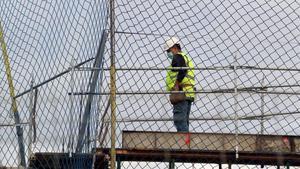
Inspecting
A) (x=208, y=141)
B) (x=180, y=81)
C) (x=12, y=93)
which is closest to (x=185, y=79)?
(x=180, y=81)

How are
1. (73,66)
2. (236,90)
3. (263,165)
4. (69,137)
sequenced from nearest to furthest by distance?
(69,137)
(73,66)
(236,90)
(263,165)

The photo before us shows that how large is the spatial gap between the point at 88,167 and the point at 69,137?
0.60 metres

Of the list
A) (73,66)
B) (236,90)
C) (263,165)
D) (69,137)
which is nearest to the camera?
(69,137)

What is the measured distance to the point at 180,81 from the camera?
9.70m

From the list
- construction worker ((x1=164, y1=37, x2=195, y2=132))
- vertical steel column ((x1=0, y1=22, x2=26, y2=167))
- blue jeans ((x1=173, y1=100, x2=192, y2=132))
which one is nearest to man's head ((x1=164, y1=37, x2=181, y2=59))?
construction worker ((x1=164, y1=37, x2=195, y2=132))

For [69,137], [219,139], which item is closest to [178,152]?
[219,139]

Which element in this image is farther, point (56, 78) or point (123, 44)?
point (56, 78)

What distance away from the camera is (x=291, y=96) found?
839cm

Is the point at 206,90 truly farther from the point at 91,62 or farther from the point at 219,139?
the point at 91,62

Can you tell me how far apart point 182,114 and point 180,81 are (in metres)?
0.49

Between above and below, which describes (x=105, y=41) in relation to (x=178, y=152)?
above

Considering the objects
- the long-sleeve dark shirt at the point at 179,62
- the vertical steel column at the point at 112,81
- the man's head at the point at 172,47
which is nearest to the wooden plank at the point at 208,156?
the vertical steel column at the point at 112,81

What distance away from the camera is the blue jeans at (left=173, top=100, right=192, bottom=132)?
9.52 m

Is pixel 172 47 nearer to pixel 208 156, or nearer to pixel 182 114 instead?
pixel 182 114
